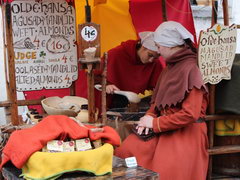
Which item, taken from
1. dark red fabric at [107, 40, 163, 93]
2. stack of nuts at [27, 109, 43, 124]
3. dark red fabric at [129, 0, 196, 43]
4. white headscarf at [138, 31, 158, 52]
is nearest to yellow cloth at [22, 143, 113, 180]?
stack of nuts at [27, 109, 43, 124]

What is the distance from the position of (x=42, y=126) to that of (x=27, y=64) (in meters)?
1.28

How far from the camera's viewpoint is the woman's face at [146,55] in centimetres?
362

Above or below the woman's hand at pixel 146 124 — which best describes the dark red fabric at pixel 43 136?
above

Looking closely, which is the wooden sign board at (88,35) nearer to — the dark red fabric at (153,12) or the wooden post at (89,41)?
the wooden post at (89,41)

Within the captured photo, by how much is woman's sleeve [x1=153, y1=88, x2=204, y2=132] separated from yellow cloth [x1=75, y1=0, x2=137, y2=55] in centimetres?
216

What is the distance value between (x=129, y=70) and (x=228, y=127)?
1204mm

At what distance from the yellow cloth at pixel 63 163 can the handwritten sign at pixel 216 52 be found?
Answer: 1.23m

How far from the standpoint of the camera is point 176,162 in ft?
8.82

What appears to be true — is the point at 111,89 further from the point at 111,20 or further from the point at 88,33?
the point at 111,20

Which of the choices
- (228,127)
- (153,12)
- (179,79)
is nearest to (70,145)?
(179,79)

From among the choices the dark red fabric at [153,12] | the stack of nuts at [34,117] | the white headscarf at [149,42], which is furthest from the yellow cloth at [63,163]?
the dark red fabric at [153,12]

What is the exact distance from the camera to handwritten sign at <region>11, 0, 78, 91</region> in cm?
327

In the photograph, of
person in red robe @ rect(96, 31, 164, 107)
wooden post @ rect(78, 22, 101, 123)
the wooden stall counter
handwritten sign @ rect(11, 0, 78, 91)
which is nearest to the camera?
the wooden stall counter

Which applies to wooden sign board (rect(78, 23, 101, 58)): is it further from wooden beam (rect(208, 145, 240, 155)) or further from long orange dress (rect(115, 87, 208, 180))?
wooden beam (rect(208, 145, 240, 155))
